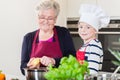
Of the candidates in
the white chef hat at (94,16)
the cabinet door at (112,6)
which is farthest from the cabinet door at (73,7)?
the white chef hat at (94,16)

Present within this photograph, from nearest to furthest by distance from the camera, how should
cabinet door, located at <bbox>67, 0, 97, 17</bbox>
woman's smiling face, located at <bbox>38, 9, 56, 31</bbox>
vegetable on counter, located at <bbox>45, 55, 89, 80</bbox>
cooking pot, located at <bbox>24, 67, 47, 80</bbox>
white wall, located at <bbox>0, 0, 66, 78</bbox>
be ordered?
vegetable on counter, located at <bbox>45, 55, 89, 80</bbox> → cooking pot, located at <bbox>24, 67, 47, 80</bbox> → woman's smiling face, located at <bbox>38, 9, 56, 31</bbox> → white wall, located at <bbox>0, 0, 66, 78</bbox> → cabinet door, located at <bbox>67, 0, 97, 17</bbox>

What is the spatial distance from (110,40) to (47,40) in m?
1.42

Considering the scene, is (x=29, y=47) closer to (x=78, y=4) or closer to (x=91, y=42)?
(x=91, y=42)

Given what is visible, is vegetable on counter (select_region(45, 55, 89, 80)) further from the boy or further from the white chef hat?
the white chef hat

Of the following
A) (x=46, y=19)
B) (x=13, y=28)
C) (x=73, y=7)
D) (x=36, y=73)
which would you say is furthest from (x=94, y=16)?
(x=73, y=7)

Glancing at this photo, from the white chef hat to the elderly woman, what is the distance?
18cm

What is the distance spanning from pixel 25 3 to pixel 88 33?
147 cm

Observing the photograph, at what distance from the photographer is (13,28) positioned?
2781 millimetres

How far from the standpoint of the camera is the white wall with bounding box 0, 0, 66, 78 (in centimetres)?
271

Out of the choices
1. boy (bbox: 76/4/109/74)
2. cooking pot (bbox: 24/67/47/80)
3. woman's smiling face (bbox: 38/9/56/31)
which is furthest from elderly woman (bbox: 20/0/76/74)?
cooking pot (bbox: 24/67/47/80)

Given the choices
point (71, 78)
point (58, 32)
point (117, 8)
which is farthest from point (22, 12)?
point (71, 78)

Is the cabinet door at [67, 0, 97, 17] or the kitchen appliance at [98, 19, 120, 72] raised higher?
the cabinet door at [67, 0, 97, 17]

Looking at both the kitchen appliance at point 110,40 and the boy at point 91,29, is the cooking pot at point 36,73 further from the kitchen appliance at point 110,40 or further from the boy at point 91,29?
the kitchen appliance at point 110,40

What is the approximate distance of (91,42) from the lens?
1511 millimetres
